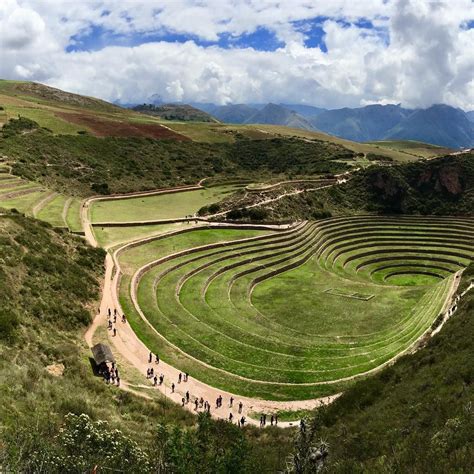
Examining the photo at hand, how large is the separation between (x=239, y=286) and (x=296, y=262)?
985 cm

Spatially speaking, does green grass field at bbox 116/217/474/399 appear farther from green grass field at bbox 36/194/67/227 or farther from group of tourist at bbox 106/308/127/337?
green grass field at bbox 36/194/67/227

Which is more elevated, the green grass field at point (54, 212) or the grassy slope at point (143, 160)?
the grassy slope at point (143, 160)

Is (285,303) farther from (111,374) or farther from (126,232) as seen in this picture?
(126,232)

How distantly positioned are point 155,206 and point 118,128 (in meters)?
46.0

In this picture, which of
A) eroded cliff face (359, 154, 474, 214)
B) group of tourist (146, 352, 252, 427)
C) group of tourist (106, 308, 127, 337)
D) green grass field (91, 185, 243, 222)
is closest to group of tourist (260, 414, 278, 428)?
group of tourist (146, 352, 252, 427)

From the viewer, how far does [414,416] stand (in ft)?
43.5

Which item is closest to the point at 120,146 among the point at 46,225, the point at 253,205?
the point at 253,205

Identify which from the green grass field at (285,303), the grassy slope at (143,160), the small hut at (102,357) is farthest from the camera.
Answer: the grassy slope at (143,160)

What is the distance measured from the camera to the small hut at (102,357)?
21402 mm

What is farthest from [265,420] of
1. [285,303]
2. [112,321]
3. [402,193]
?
[402,193]

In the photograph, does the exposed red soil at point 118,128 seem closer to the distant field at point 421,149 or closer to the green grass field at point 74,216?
the green grass field at point 74,216

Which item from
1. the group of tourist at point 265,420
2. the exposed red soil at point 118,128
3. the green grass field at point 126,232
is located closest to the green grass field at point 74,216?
the green grass field at point 126,232

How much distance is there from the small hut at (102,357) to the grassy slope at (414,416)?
1048 centimetres

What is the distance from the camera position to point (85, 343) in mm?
24484
